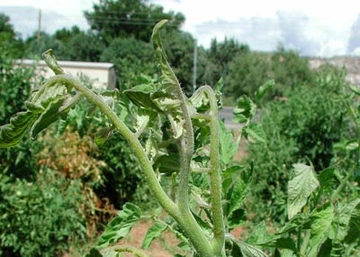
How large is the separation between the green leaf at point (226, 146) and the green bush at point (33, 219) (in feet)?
14.0

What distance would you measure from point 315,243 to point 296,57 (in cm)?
3566

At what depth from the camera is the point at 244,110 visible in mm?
1287

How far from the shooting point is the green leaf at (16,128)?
613 mm

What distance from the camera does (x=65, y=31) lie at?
50.6m

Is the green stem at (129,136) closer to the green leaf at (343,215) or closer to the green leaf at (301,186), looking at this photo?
the green leaf at (301,186)

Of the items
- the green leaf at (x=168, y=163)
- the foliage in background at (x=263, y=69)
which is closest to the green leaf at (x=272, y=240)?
the green leaf at (x=168, y=163)

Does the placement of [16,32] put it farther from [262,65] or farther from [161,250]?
[161,250]

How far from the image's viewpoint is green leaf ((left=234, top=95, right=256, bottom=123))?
1262 millimetres

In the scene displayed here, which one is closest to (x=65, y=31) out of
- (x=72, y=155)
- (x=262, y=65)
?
(x=262, y=65)

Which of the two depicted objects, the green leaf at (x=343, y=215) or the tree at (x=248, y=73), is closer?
the green leaf at (x=343, y=215)

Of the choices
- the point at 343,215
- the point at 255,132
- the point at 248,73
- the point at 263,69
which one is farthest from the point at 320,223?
the point at 263,69

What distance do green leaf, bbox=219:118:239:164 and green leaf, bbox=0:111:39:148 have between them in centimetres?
56

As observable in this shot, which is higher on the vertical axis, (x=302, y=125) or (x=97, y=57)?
(x=302, y=125)

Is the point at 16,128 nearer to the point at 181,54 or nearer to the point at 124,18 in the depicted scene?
the point at 181,54
